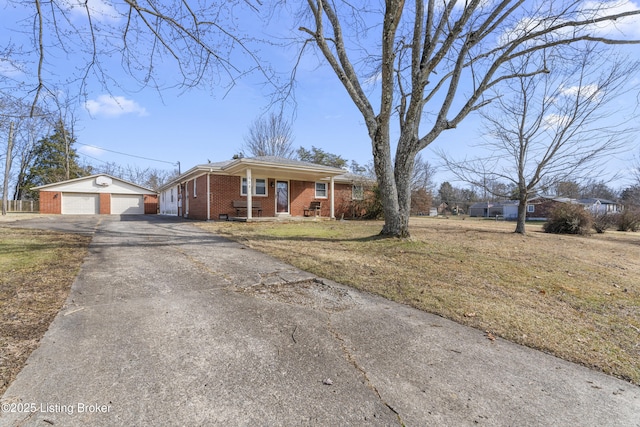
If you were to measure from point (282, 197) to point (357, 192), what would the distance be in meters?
5.42

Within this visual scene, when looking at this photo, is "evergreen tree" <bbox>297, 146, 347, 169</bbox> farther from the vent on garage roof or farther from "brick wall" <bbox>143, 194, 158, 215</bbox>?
the vent on garage roof

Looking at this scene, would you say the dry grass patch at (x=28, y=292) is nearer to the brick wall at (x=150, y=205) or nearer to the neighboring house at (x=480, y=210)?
the brick wall at (x=150, y=205)

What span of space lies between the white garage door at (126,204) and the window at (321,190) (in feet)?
66.4

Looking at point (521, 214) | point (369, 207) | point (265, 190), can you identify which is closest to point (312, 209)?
point (265, 190)

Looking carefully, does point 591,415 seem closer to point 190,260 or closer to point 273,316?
point 273,316

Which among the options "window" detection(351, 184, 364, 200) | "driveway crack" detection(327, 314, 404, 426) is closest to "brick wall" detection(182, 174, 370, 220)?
"window" detection(351, 184, 364, 200)

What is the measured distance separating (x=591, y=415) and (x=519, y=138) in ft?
42.4

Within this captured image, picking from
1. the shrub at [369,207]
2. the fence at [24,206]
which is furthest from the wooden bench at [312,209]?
the fence at [24,206]

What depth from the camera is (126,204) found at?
28094 mm

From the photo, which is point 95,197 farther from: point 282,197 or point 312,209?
point 312,209

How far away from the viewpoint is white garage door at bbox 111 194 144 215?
27562 mm

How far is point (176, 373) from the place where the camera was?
202cm

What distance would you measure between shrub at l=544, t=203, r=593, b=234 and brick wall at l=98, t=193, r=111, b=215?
32498 mm

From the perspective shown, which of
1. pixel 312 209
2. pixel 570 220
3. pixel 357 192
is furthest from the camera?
pixel 357 192
